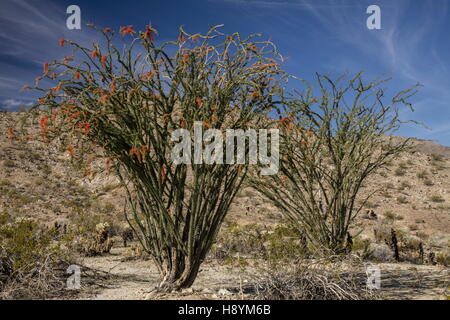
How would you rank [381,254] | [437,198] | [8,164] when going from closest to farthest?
[381,254]
[437,198]
[8,164]

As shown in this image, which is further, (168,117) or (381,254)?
(381,254)

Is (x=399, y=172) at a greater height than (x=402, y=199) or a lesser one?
greater

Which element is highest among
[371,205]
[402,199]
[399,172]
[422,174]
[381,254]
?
[399,172]

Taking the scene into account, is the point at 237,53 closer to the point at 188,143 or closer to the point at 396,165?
the point at 188,143

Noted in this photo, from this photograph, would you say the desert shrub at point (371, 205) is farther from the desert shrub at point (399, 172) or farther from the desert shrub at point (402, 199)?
the desert shrub at point (399, 172)

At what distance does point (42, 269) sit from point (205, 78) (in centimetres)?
410

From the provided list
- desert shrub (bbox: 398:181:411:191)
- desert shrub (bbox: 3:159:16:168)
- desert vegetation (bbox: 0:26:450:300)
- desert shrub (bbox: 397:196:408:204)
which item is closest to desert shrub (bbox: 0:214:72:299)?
desert vegetation (bbox: 0:26:450:300)

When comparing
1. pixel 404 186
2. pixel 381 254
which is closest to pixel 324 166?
pixel 381 254

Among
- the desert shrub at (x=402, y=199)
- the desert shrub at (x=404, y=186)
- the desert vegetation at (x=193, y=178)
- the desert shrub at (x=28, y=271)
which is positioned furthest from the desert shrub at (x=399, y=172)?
the desert shrub at (x=28, y=271)

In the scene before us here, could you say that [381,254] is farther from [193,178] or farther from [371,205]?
[371,205]

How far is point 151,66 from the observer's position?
17.9 ft
